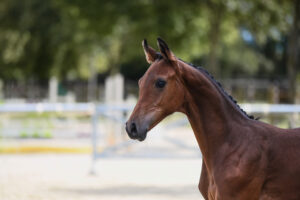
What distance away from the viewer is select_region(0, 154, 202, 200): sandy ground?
29.3ft

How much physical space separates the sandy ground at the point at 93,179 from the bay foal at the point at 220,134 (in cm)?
484

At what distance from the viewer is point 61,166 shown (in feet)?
42.8

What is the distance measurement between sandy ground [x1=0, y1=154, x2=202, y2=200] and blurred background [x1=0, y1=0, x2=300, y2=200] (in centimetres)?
2

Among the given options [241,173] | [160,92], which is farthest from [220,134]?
[160,92]

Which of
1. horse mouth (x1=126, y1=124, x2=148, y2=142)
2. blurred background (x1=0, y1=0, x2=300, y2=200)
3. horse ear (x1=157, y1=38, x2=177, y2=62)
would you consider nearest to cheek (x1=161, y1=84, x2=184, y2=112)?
horse ear (x1=157, y1=38, x2=177, y2=62)

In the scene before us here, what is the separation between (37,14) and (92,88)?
996 cm

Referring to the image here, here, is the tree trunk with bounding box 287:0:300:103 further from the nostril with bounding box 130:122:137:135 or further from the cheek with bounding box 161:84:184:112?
the nostril with bounding box 130:122:137:135

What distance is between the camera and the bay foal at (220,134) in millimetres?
3650

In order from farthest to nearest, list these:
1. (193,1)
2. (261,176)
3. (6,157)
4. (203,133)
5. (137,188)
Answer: (193,1) < (6,157) < (137,188) < (203,133) < (261,176)

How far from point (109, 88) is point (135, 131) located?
42.8 feet

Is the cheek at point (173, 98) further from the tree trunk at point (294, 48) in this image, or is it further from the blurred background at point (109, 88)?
the tree trunk at point (294, 48)

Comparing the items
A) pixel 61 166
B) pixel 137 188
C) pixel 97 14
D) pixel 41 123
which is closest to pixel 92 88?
pixel 97 14

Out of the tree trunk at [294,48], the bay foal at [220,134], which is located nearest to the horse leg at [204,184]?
the bay foal at [220,134]

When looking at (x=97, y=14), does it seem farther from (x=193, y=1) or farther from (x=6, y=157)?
(x=6, y=157)
